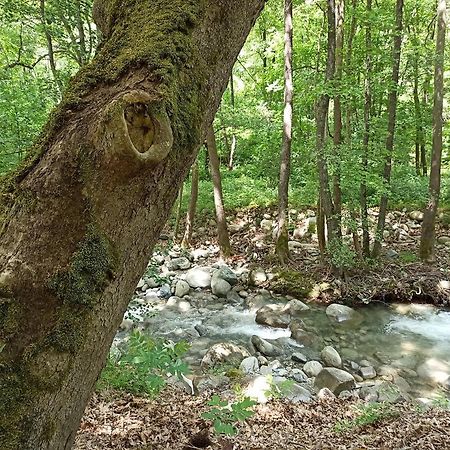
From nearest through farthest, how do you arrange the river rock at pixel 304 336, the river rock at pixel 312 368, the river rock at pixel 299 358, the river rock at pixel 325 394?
the river rock at pixel 325 394, the river rock at pixel 312 368, the river rock at pixel 299 358, the river rock at pixel 304 336

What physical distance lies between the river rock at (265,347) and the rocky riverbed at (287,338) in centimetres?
2

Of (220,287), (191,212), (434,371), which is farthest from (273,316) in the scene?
(191,212)

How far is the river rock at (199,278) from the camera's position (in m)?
9.84

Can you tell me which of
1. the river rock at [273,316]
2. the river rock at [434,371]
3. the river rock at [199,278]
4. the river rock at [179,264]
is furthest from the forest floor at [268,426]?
the river rock at [179,264]

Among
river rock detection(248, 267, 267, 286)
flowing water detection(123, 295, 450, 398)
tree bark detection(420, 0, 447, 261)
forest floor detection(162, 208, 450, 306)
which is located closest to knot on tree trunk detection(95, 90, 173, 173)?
flowing water detection(123, 295, 450, 398)

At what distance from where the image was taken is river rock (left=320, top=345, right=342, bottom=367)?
642 centimetres

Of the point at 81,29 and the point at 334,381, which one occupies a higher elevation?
the point at 81,29

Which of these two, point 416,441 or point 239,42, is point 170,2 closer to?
point 239,42

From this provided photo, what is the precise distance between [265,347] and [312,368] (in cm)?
93

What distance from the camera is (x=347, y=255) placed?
352 inches

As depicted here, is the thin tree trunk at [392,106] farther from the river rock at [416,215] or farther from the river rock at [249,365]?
the river rock at [249,365]

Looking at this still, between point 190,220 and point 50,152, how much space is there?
11.1 m

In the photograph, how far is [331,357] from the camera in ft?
21.3

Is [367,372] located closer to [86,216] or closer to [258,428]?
[258,428]
